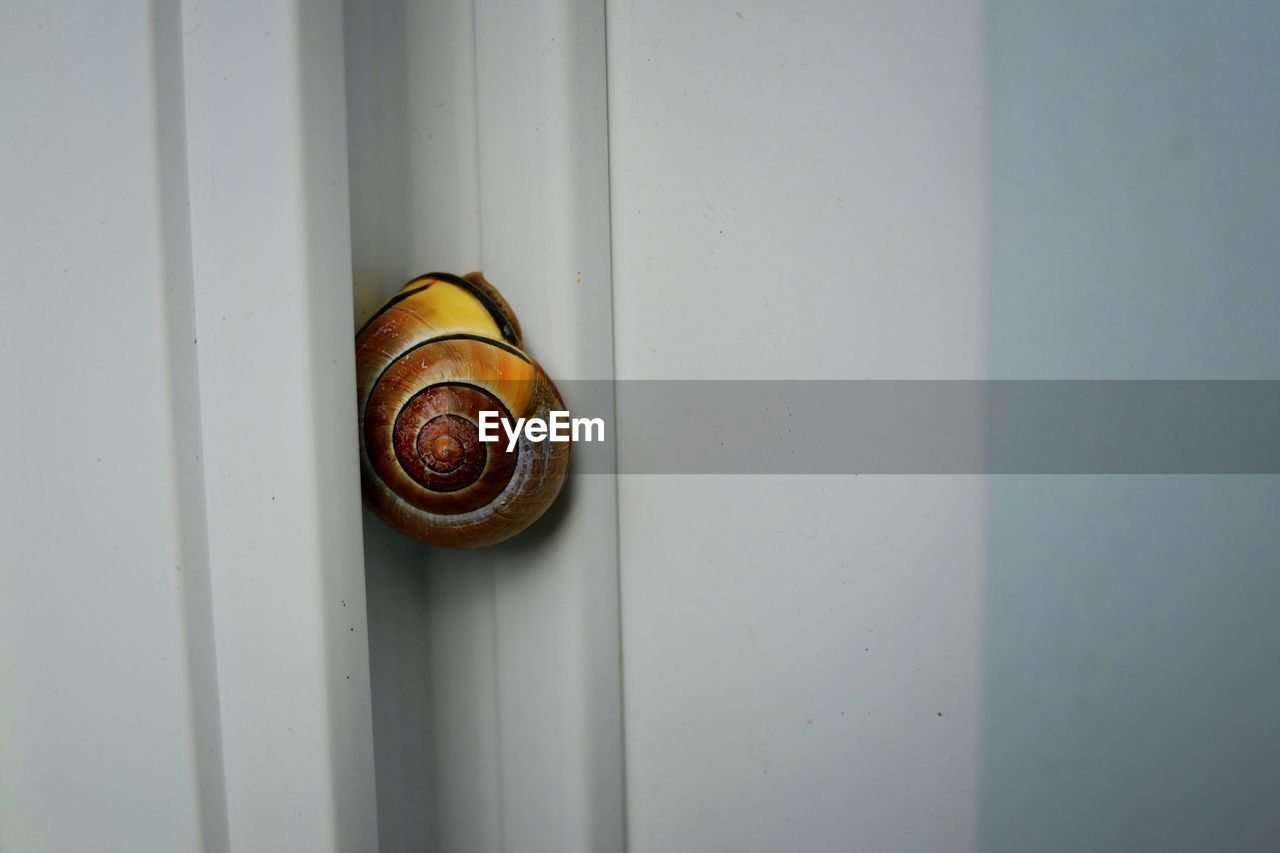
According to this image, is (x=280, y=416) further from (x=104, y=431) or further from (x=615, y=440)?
(x=615, y=440)

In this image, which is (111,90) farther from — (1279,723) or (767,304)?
(1279,723)

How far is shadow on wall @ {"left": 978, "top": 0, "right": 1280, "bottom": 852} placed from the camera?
558 millimetres

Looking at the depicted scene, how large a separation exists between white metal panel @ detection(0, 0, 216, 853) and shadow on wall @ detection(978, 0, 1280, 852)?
2.07ft

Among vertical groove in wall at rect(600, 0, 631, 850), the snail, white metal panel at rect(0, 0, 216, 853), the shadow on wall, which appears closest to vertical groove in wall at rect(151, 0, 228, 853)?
white metal panel at rect(0, 0, 216, 853)

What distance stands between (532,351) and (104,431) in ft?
1.14

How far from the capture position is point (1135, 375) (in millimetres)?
592

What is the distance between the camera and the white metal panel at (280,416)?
23.4 inches

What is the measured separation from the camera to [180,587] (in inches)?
24.8

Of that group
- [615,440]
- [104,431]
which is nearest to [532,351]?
[615,440]

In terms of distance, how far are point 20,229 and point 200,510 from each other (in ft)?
A: 0.87

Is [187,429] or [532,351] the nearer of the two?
[187,429]

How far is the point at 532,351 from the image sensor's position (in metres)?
0.74

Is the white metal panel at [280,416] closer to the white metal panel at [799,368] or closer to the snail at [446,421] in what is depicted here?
the snail at [446,421]

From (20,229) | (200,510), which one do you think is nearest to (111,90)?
(20,229)
